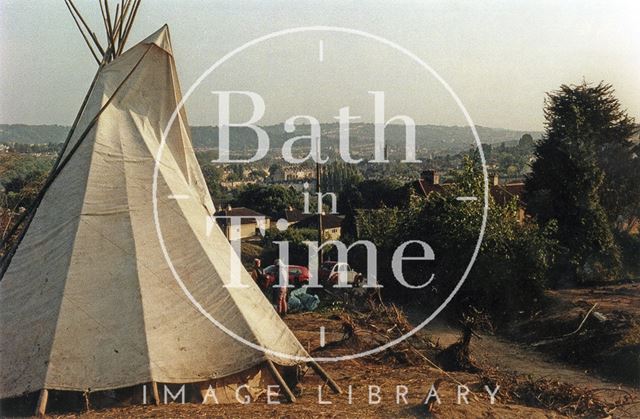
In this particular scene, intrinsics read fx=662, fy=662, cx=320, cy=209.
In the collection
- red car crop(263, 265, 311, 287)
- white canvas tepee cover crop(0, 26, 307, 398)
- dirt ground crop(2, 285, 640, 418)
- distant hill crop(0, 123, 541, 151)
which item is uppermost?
distant hill crop(0, 123, 541, 151)

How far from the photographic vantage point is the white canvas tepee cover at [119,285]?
251 inches

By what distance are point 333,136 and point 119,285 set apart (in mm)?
47054

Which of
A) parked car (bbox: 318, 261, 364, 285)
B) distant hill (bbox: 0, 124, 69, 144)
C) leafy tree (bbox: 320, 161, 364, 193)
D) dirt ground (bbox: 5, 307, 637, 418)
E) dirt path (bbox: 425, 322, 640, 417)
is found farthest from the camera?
distant hill (bbox: 0, 124, 69, 144)

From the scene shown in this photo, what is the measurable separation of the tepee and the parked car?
9.36 metres

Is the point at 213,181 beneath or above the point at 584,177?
beneath

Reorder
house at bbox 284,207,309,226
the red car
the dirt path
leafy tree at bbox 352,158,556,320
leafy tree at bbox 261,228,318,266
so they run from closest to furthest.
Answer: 1. the dirt path
2. leafy tree at bbox 352,158,556,320
3. the red car
4. leafy tree at bbox 261,228,318,266
5. house at bbox 284,207,309,226

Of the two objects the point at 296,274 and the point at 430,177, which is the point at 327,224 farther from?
the point at 296,274

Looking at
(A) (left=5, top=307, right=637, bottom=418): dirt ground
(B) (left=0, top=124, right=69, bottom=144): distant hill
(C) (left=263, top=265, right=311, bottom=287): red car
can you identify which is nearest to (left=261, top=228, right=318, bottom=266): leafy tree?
(C) (left=263, top=265, right=311, bottom=287): red car

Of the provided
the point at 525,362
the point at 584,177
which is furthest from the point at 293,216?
the point at 525,362

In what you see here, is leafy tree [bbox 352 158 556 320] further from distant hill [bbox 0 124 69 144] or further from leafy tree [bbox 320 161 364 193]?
distant hill [bbox 0 124 69 144]

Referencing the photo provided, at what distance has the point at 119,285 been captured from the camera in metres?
6.74

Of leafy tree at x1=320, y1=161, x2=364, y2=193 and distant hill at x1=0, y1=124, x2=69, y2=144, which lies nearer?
leafy tree at x1=320, y1=161, x2=364, y2=193

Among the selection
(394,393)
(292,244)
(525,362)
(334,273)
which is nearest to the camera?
(394,393)

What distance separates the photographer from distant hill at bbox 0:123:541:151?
47.7 m
